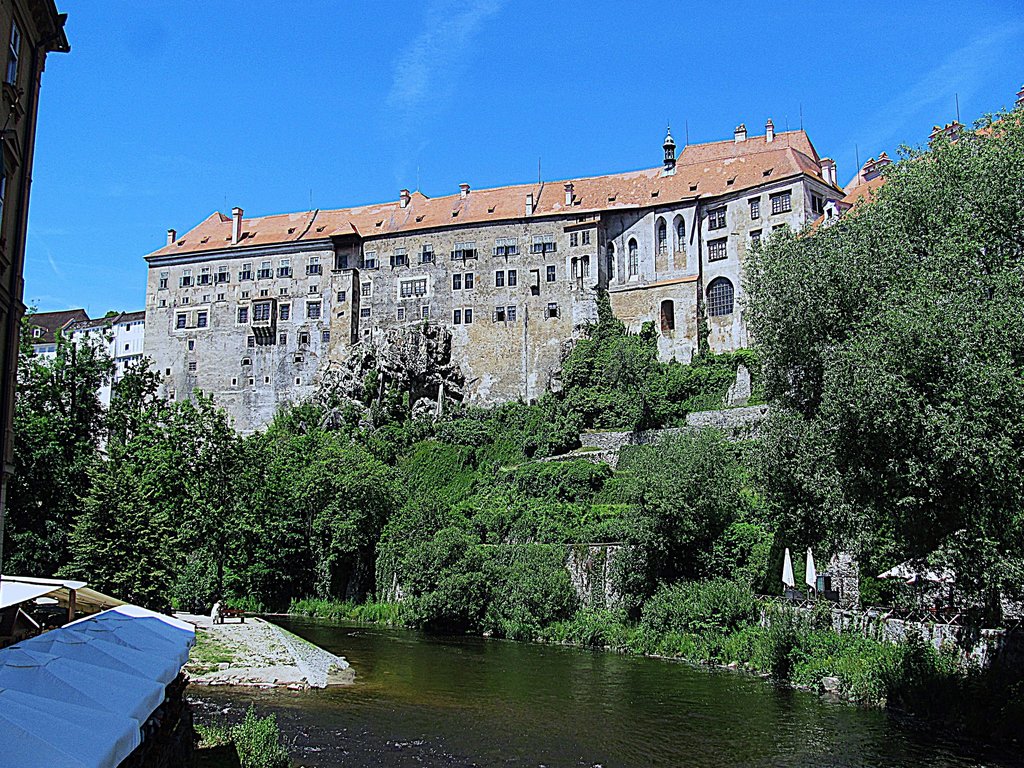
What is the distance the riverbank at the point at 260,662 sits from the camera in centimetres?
2461

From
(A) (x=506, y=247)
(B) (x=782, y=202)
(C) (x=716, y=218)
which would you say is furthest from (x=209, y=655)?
(A) (x=506, y=247)

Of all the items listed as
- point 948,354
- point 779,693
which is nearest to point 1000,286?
point 948,354

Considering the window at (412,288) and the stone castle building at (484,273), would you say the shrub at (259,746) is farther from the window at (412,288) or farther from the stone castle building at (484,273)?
the window at (412,288)

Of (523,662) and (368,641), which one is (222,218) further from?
(523,662)

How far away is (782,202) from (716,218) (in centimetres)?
505

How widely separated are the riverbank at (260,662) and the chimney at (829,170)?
48.7 meters

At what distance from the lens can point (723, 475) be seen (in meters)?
36.4

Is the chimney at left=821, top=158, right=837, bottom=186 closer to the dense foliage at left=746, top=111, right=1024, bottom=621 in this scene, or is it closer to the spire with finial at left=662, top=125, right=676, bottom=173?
the spire with finial at left=662, top=125, right=676, bottom=173

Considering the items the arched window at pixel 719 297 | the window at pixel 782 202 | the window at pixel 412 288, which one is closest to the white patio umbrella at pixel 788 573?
the arched window at pixel 719 297

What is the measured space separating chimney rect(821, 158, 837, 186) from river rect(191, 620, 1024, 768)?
45.2m

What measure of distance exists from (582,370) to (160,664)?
167ft

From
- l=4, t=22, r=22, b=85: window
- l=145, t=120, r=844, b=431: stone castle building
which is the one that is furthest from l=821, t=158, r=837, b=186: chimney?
l=4, t=22, r=22, b=85: window

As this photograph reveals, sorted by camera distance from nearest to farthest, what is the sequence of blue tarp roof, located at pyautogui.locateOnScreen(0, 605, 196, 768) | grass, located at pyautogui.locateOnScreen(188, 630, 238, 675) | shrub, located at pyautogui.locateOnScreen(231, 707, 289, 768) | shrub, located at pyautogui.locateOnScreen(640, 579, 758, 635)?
blue tarp roof, located at pyautogui.locateOnScreen(0, 605, 196, 768), shrub, located at pyautogui.locateOnScreen(231, 707, 289, 768), grass, located at pyautogui.locateOnScreen(188, 630, 238, 675), shrub, located at pyautogui.locateOnScreen(640, 579, 758, 635)

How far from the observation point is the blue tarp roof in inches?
287
